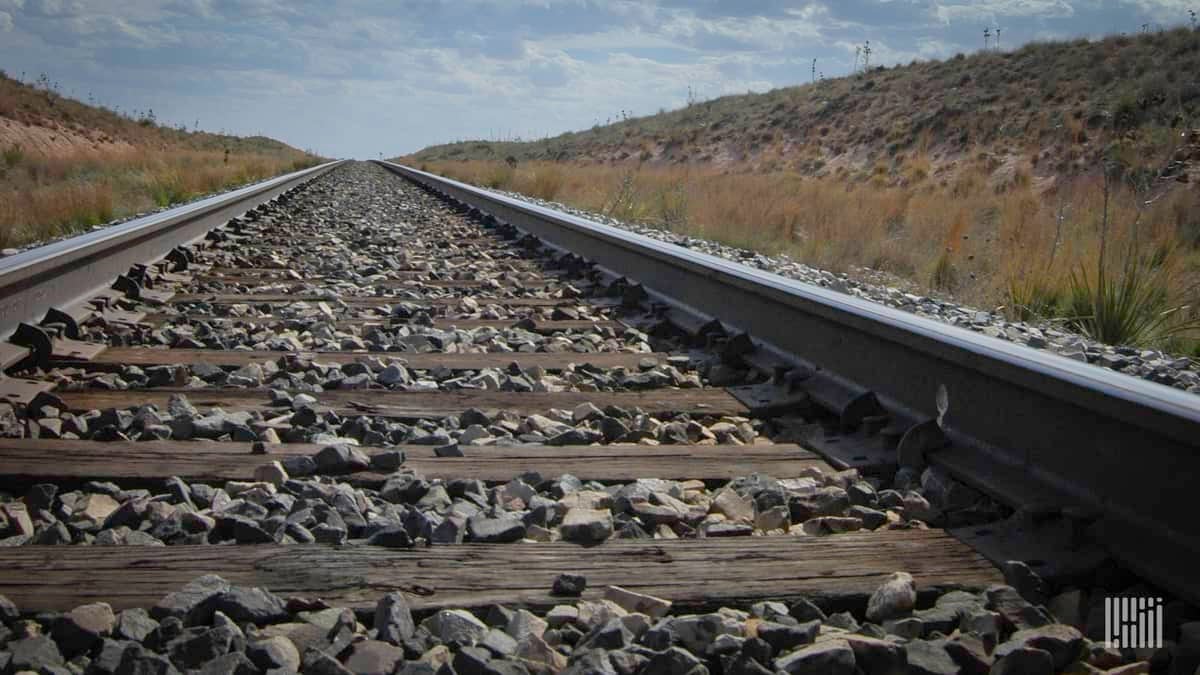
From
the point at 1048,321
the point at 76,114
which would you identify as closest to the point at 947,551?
the point at 1048,321

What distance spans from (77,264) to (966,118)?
32.0 m

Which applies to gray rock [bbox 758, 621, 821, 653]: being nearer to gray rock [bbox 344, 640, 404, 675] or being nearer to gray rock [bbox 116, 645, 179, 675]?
gray rock [bbox 344, 640, 404, 675]

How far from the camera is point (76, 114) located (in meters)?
50.7

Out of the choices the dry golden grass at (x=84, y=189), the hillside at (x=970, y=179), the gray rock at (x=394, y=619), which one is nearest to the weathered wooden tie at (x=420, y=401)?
the gray rock at (x=394, y=619)

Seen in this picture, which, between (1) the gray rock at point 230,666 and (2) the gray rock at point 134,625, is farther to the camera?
(2) the gray rock at point 134,625

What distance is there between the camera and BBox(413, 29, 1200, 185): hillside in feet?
83.7

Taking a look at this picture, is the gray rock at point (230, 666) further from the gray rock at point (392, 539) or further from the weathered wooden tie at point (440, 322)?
the weathered wooden tie at point (440, 322)

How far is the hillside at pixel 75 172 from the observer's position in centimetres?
1079

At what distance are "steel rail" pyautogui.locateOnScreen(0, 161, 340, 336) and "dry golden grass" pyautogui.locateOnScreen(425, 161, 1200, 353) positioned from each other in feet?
17.0

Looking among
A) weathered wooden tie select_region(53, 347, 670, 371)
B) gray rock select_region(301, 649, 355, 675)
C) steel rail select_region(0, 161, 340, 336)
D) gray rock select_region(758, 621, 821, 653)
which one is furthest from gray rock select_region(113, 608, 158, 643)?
steel rail select_region(0, 161, 340, 336)

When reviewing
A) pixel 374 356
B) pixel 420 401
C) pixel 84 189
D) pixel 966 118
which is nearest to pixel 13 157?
pixel 84 189

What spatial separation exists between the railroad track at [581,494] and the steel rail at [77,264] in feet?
0.11

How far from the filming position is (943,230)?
36.4ft

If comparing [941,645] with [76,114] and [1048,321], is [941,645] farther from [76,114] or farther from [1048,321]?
[76,114]
